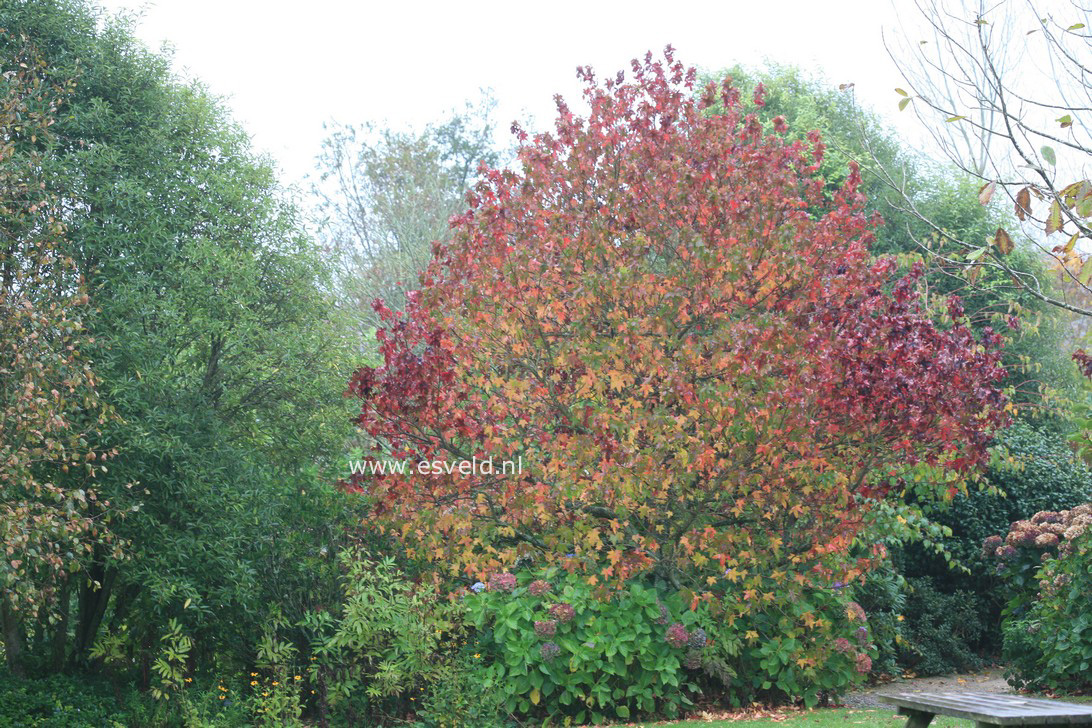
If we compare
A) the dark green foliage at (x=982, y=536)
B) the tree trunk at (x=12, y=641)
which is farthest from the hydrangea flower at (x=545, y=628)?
the dark green foliage at (x=982, y=536)

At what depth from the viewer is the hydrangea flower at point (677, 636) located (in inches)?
285

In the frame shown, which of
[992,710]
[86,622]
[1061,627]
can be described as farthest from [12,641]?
[1061,627]

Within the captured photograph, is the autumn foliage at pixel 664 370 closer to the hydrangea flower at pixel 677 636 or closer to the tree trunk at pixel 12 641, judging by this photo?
the hydrangea flower at pixel 677 636

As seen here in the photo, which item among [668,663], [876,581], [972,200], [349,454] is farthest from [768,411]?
[972,200]

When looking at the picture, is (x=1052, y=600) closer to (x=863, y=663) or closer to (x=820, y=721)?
(x=863, y=663)

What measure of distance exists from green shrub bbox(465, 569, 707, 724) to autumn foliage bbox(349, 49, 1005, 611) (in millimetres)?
250

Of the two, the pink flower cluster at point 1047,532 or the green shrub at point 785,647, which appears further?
the pink flower cluster at point 1047,532

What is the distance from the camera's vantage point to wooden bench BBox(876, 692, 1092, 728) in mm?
4148

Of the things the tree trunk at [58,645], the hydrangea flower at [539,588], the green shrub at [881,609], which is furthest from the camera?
the green shrub at [881,609]

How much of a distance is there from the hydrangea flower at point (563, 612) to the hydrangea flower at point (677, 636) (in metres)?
0.71

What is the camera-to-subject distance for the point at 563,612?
285 inches

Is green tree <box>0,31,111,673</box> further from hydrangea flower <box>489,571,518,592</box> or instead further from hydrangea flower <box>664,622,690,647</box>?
hydrangea flower <box>664,622,690,647</box>

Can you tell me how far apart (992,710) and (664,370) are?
134 inches

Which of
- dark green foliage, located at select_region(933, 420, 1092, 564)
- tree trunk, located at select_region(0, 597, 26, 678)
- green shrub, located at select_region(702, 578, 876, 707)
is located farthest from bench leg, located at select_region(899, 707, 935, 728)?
dark green foliage, located at select_region(933, 420, 1092, 564)
